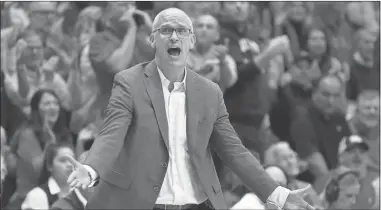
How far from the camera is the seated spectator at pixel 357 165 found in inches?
229

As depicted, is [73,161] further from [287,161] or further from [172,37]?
[287,161]

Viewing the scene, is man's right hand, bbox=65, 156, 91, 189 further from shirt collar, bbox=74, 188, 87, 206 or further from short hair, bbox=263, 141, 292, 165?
short hair, bbox=263, 141, 292, 165

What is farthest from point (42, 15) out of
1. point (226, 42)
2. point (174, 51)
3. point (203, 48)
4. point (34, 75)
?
point (174, 51)

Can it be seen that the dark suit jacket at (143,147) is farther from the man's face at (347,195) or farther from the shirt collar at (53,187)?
the man's face at (347,195)

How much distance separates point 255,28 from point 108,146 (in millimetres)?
3242

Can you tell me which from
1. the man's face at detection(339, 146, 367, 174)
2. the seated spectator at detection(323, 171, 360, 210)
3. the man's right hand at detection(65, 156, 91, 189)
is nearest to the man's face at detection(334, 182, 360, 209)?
the seated spectator at detection(323, 171, 360, 210)

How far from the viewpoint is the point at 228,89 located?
5578mm

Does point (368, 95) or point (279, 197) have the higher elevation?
point (279, 197)

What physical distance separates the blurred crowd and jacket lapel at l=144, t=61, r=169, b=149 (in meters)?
2.05

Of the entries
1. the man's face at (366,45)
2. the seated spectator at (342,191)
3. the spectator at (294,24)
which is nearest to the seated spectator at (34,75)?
the spectator at (294,24)

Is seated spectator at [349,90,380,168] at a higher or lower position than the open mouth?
lower

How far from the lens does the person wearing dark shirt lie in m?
5.93

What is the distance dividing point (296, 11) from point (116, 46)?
65.2 inches

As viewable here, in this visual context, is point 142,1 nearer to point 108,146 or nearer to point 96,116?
point 96,116
